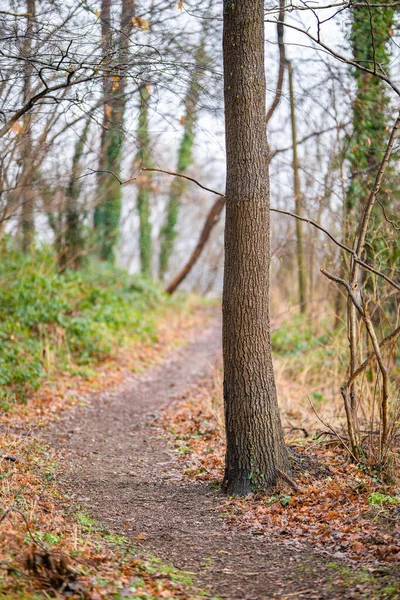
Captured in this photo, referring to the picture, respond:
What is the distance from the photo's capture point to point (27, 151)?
8.80 metres

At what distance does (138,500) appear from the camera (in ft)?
18.7

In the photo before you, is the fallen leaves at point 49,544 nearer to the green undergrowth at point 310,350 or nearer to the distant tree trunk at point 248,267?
the distant tree trunk at point 248,267

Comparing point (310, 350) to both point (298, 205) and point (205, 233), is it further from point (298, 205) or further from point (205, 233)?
point (205, 233)

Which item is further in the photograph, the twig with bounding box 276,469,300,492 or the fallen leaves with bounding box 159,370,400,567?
the twig with bounding box 276,469,300,492

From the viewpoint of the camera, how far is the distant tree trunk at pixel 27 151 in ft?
19.2

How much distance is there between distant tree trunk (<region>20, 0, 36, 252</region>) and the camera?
5.84 m

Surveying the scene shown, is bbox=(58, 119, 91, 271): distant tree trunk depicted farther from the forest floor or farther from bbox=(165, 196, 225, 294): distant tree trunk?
the forest floor

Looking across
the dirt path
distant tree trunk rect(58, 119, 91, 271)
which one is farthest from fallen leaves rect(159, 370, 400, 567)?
distant tree trunk rect(58, 119, 91, 271)

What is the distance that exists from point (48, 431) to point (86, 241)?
29.6 feet

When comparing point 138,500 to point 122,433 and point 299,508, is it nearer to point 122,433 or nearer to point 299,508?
point 299,508

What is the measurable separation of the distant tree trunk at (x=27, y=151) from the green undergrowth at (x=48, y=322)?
3.58 feet

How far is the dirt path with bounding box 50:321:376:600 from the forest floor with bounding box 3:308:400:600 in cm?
1

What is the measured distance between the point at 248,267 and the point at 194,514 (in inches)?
94.7

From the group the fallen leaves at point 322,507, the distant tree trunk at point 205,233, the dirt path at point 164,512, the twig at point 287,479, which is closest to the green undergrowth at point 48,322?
the dirt path at point 164,512
